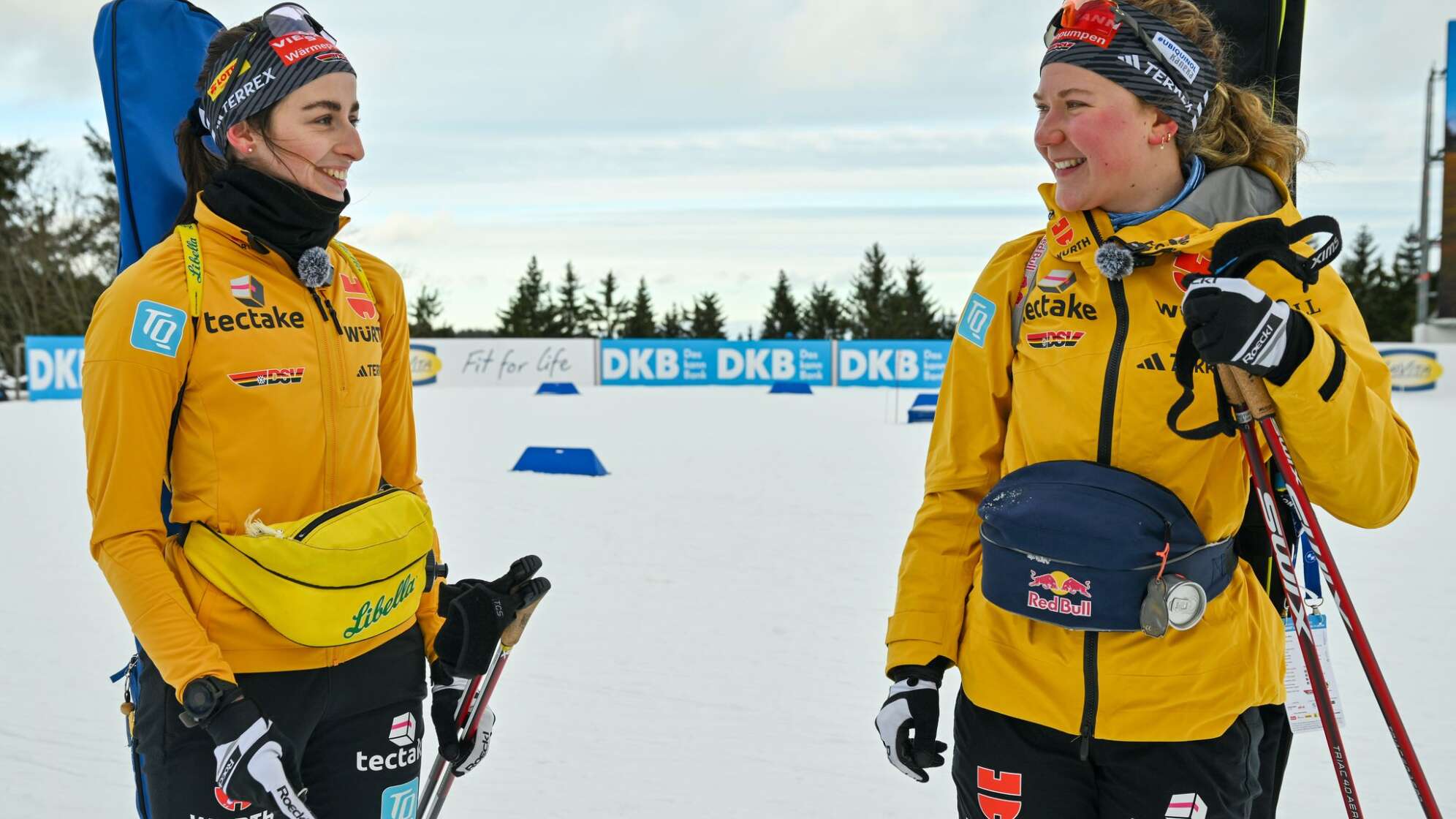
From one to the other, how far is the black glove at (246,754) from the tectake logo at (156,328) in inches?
23.0

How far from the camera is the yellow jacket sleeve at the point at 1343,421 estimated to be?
1646mm

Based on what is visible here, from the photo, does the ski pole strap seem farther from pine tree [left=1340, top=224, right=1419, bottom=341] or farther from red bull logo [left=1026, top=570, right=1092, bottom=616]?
pine tree [left=1340, top=224, right=1419, bottom=341]

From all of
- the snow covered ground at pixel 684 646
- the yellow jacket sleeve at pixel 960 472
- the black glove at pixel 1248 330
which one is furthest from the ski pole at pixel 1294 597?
the snow covered ground at pixel 684 646

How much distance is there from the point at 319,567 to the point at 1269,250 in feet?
5.35

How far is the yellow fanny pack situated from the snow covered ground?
187cm

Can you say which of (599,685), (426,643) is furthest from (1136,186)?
(599,685)

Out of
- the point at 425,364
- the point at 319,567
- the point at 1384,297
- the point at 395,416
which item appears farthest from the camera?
the point at 1384,297

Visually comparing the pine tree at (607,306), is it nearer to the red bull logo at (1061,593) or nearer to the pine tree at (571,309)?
the pine tree at (571,309)

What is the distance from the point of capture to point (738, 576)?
6695mm

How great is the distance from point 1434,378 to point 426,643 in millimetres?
27201

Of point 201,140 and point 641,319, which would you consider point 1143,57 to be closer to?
point 201,140

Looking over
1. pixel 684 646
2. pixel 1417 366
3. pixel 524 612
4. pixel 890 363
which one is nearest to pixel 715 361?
pixel 890 363

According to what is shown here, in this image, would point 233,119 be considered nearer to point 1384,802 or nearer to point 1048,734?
point 1048,734

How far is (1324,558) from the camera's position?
5.99 feet
